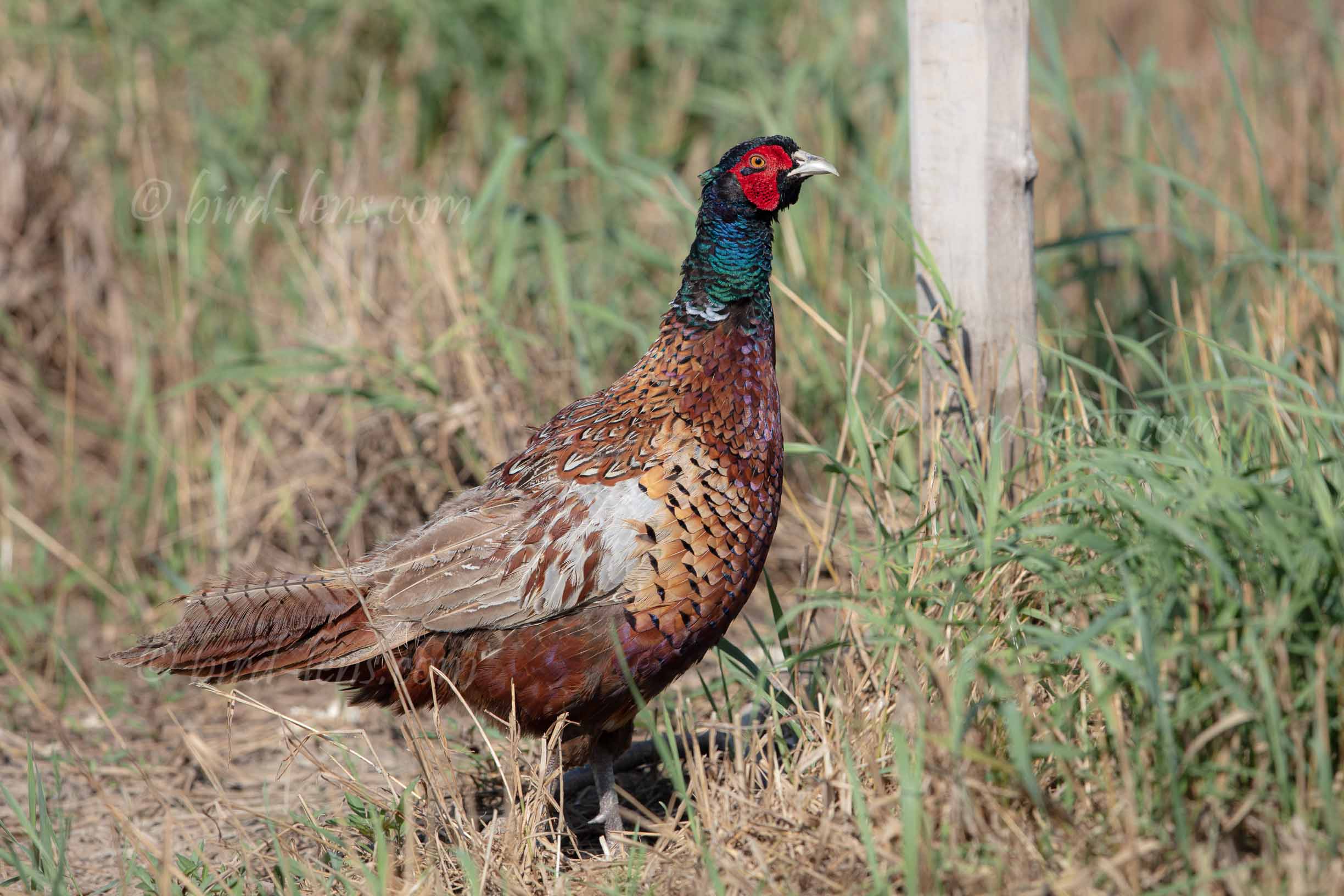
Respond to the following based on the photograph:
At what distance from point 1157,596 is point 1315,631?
238 mm

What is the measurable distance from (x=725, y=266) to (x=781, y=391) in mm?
1196

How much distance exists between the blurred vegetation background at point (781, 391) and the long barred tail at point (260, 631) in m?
0.23

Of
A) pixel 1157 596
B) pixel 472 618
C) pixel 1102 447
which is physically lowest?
pixel 472 618

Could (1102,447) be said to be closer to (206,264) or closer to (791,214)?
(791,214)

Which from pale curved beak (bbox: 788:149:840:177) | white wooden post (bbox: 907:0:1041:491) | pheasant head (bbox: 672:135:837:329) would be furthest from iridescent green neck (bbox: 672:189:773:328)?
white wooden post (bbox: 907:0:1041:491)

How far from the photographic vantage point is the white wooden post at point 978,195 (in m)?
2.92

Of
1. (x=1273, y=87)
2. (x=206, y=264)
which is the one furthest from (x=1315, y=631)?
(x=206, y=264)

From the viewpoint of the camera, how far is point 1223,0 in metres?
7.29

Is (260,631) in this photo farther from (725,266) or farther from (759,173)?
(759,173)

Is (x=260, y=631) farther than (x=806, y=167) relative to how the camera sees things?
No

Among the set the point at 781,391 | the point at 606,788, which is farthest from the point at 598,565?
the point at 781,391

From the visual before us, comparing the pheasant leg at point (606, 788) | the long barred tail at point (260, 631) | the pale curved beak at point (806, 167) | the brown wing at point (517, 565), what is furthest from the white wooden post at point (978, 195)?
the long barred tail at point (260, 631)

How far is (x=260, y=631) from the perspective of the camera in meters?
2.68

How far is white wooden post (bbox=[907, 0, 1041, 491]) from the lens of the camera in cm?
292
